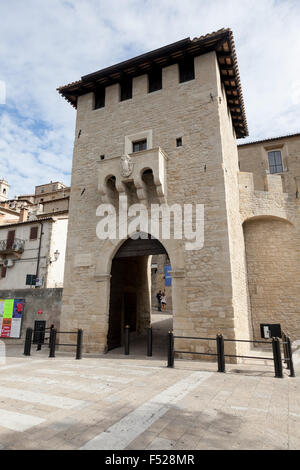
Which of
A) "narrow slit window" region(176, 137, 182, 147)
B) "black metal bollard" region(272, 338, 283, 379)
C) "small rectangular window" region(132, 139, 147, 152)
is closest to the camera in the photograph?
"black metal bollard" region(272, 338, 283, 379)

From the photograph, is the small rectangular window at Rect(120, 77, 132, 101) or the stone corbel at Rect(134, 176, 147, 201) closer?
the stone corbel at Rect(134, 176, 147, 201)

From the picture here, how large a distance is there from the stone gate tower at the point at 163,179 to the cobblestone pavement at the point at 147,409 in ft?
9.68

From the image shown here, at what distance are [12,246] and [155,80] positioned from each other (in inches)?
566

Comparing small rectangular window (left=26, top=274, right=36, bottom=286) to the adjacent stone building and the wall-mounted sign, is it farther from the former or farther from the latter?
the adjacent stone building

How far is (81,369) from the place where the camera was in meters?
6.89

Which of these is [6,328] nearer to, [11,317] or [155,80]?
[11,317]

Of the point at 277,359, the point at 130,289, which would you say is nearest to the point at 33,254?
the point at 130,289

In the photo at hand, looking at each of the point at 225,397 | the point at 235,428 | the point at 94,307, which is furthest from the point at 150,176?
the point at 235,428

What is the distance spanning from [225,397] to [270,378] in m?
2.07

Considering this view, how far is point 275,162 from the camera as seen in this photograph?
686 inches

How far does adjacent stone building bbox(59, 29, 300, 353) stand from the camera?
29.5 ft

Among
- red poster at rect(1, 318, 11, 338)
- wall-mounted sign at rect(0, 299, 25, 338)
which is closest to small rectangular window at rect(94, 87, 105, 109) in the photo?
wall-mounted sign at rect(0, 299, 25, 338)

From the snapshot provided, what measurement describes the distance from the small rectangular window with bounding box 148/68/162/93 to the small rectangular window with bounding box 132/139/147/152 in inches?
94.3
